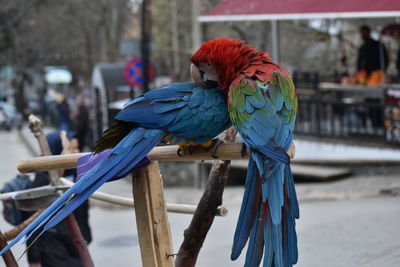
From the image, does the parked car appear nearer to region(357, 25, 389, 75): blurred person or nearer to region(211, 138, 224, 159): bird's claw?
region(357, 25, 389, 75): blurred person

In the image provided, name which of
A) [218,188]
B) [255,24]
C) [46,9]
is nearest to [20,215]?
[218,188]

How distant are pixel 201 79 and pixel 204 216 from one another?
2.15 feet

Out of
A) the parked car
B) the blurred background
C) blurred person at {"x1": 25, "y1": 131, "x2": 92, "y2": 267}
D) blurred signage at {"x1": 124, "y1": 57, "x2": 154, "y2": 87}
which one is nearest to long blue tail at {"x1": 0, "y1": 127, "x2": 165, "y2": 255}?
blurred person at {"x1": 25, "y1": 131, "x2": 92, "y2": 267}

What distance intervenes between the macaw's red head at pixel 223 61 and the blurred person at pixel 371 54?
40.4ft

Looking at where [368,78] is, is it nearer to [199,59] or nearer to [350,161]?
[350,161]

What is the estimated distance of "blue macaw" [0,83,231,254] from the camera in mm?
2324

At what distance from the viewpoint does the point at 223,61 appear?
8.79ft

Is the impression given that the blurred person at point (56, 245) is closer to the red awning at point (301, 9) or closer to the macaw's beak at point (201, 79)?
the macaw's beak at point (201, 79)

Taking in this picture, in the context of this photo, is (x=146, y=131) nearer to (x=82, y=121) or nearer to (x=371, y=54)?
(x=371, y=54)

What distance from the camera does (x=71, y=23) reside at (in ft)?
170

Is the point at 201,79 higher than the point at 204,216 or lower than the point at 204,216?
higher

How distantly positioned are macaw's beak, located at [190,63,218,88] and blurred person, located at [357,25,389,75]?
12.3m

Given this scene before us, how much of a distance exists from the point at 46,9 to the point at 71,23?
328cm

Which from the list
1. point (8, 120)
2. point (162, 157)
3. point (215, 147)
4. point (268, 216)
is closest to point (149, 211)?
point (162, 157)
